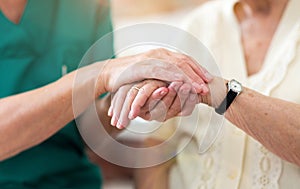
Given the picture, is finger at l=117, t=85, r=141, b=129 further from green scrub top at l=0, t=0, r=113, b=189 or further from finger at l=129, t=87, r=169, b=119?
green scrub top at l=0, t=0, r=113, b=189

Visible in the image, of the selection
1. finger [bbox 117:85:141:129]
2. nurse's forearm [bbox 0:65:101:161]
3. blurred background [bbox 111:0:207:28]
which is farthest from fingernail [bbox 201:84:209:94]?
blurred background [bbox 111:0:207:28]

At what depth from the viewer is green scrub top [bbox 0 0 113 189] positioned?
110 centimetres

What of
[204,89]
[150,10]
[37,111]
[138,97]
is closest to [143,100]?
[138,97]

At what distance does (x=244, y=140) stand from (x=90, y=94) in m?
0.33

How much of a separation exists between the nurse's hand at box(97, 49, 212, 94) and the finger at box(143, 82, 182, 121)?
0.01 meters

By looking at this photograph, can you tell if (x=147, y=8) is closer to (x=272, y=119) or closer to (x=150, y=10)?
(x=150, y=10)

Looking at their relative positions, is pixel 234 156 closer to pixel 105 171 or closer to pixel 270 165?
pixel 270 165

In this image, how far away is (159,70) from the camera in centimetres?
92

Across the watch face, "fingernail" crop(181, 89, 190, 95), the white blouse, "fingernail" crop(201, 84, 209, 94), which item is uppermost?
the watch face

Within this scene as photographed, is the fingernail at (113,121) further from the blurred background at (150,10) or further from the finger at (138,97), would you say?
the blurred background at (150,10)

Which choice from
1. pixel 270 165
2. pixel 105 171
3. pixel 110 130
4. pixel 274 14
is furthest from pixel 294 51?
pixel 105 171

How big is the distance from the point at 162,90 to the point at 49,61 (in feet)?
1.14

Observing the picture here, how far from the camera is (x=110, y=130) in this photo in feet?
3.26

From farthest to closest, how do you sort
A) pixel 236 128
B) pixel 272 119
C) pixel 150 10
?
pixel 150 10 → pixel 236 128 → pixel 272 119
